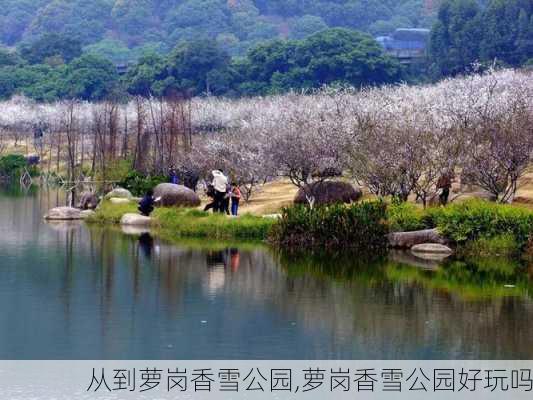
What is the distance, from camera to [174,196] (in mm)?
35125

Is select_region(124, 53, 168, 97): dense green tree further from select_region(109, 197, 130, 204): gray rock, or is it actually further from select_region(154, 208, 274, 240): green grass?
select_region(154, 208, 274, 240): green grass

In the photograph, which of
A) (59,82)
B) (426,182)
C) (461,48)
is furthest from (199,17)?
(426,182)

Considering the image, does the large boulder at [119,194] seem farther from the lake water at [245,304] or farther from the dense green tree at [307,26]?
the dense green tree at [307,26]

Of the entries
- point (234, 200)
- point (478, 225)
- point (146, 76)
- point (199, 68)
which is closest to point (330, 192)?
point (234, 200)

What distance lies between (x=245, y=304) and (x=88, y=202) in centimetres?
1952

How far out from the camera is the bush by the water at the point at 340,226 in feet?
94.3

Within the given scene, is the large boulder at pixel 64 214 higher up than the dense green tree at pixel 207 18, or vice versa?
the dense green tree at pixel 207 18

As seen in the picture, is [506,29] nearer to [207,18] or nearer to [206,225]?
[206,225]

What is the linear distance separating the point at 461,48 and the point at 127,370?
63406mm

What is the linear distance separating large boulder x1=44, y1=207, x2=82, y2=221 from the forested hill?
8148 cm

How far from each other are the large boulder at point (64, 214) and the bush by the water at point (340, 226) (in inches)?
388

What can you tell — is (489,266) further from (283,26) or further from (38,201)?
(283,26)

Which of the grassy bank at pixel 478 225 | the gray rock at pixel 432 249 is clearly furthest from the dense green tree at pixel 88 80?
the gray rock at pixel 432 249

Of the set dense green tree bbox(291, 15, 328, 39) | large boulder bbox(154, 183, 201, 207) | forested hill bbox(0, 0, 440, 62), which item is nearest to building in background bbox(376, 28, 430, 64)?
dense green tree bbox(291, 15, 328, 39)
